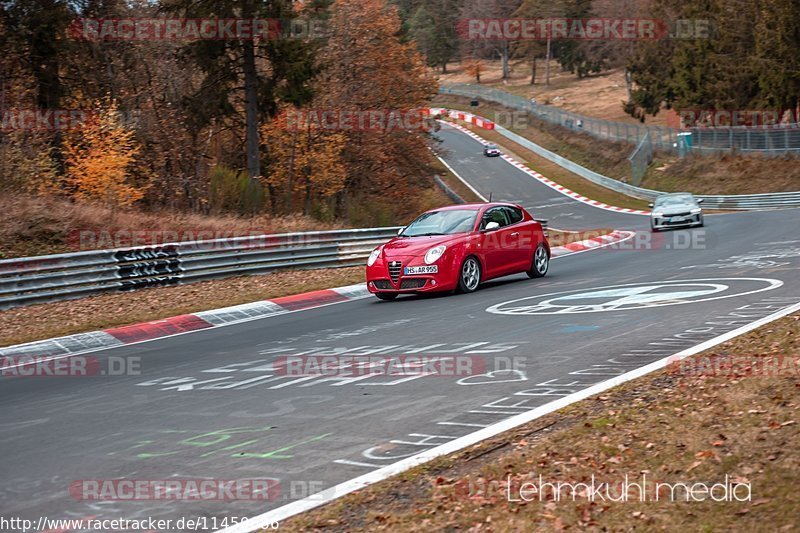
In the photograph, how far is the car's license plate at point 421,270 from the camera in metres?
16.0

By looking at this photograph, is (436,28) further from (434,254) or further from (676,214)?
(434,254)

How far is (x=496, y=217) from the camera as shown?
17.5 meters

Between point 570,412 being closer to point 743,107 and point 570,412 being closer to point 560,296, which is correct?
point 560,296

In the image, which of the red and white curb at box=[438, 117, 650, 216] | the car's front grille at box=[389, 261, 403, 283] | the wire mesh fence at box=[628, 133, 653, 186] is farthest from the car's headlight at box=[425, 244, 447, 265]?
the wire mesh fence at box=[628, 133, 653, 186]

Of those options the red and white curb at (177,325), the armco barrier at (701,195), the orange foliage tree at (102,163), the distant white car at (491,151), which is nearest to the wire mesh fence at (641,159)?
the armco barrier at (701,195)

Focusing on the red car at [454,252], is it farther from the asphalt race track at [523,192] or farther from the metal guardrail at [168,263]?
the asphalt race track at [523,192]

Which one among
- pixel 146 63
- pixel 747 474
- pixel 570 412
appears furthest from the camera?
pixel 146 63

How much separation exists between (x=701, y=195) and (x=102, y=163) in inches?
1560

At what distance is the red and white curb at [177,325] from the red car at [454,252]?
57.2 inches

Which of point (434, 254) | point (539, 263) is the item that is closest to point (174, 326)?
point (434, 254)

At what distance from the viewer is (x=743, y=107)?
208ft

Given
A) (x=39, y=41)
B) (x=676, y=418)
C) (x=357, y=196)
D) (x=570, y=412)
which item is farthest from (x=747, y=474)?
(x=357, y=196)

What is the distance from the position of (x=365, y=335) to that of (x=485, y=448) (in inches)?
242

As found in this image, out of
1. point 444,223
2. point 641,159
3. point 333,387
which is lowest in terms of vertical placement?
point 333,387
